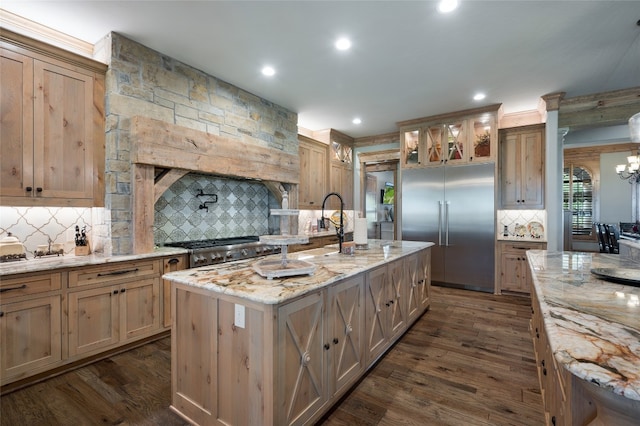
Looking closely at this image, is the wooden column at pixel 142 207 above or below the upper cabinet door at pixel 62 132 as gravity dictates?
below

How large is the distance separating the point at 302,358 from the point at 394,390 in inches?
39.5

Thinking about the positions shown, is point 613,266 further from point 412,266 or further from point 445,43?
point 445,43

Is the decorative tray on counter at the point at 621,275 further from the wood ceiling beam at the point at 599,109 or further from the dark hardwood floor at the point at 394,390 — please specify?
the wood ceiling beam at the point at 599,109

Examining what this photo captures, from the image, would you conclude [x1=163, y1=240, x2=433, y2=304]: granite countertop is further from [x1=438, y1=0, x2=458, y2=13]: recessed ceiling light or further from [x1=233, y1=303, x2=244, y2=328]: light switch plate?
[x1=438, y1=0, x2=458, y2=13]: recessed ceiling light

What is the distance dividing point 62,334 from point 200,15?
2937 millimetres

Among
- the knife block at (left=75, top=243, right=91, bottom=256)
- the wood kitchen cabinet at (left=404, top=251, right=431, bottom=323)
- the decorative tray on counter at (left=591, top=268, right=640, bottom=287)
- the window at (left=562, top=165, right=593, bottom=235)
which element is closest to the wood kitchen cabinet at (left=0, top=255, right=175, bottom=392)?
the knife block at (left=75, top=243, right=91, bottom=256)

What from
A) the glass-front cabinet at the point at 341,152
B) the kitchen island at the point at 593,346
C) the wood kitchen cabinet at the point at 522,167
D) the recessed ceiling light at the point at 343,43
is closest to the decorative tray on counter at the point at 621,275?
the kitchen island at the point at 593,346

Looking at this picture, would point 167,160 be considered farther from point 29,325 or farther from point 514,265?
point 514,265

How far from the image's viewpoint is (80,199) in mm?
2752

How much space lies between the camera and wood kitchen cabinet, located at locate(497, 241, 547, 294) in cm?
462

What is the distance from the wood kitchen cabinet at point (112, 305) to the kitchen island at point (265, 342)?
120 cm

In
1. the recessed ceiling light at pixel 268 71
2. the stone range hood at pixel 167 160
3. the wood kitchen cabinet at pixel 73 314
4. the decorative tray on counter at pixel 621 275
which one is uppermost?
the recessed ceiling light at pixel 268 71

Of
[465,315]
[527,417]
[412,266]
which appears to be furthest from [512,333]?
[527,417]

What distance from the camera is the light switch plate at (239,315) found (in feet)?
5.17
